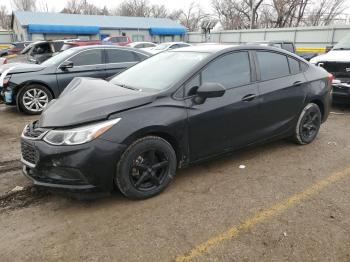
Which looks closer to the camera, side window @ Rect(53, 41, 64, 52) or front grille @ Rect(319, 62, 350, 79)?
front grille @ Rect(319, 62, 350, 79)

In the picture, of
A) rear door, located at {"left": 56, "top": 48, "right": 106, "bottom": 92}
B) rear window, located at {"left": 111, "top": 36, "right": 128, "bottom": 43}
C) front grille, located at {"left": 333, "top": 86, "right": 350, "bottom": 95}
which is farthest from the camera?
rear window, located at {"left": 111, "top": 36, "right": 128, "bottom": 43}

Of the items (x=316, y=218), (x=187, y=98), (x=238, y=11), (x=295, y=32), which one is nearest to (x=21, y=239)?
(x=187, y=98)

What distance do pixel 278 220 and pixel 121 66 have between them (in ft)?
19.8

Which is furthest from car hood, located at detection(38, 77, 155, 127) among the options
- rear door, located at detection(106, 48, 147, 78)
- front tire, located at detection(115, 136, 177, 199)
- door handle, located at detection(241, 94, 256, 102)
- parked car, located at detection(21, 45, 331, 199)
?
rear door, located at detection(106, 48, 147, 78)

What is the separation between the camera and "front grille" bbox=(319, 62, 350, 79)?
7.09 metres

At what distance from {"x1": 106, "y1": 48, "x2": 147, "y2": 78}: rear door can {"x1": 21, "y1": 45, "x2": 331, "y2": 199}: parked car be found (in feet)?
11.8

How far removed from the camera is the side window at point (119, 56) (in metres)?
7.98

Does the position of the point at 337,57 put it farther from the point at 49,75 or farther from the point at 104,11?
the point at 104,11

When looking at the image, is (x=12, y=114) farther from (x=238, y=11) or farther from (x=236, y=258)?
(x=238, y=11)

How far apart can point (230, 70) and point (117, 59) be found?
4725mm

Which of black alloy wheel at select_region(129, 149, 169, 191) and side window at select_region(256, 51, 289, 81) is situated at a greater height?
side window at select_region(256, 51, 289, 81)

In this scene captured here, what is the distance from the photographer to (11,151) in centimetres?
493

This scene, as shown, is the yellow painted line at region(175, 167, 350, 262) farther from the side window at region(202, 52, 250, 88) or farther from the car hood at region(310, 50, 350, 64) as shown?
the car hood at region(310, 50, 350, 64)

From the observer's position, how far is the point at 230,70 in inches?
156
